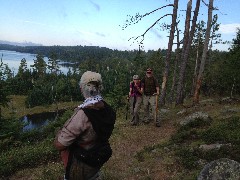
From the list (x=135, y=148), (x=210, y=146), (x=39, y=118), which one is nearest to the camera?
(x=210, y=146)

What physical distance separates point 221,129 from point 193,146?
1714mm

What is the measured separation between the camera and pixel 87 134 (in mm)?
3785

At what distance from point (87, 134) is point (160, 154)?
632 cm

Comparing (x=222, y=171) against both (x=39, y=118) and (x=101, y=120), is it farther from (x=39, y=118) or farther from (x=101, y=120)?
(x=39, y=118)

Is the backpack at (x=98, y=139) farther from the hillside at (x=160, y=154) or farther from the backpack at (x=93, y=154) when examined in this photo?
the hillside at (x=160, y=154)

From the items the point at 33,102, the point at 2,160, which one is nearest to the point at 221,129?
the point at 2,160

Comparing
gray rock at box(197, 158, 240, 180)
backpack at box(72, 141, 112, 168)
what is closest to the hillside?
gray rock at box(197, 158, 240, 180)

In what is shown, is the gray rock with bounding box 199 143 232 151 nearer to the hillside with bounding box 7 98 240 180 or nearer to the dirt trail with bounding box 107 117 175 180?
the hillside with bounding box 7 98 240 180

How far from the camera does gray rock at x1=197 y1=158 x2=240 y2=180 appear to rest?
6551 mm

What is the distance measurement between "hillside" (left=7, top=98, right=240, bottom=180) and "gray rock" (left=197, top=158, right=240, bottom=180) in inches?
22.8

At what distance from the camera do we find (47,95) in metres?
95.4

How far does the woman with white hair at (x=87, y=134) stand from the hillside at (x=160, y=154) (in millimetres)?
4168

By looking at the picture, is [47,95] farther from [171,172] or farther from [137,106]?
[171,172]

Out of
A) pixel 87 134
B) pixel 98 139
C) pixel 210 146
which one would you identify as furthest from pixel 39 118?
pixel 87 134
